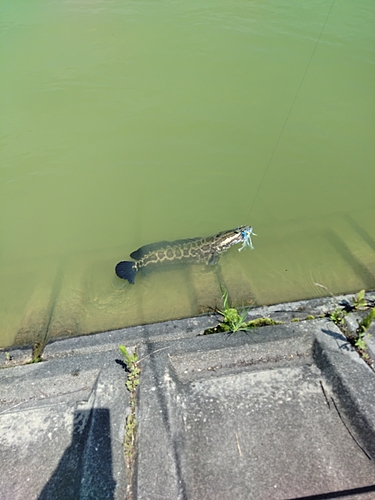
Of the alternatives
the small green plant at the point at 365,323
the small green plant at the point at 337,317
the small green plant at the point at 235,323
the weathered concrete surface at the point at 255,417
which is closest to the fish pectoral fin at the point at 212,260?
the small green plant at the point at 235,323

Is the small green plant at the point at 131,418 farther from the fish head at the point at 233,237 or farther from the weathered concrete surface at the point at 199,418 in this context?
the fish head at the point at 233,237

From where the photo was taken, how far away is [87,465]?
8.85 ft

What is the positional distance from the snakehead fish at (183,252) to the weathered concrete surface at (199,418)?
74.6 inches

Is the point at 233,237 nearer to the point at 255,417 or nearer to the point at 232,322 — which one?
the point at 232,322

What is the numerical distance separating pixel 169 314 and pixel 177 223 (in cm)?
196

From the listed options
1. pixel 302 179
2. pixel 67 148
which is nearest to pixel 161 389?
pixel 302 179

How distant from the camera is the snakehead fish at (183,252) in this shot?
5.43m

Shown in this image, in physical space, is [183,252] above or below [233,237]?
above

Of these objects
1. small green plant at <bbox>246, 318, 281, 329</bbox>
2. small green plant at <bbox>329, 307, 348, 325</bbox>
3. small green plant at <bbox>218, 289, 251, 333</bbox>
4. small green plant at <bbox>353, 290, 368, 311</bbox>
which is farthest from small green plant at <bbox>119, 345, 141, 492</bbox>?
small green plant at <bbox>353, 290, 368, 311</bbox>

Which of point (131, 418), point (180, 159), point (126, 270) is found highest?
point (180, 159)

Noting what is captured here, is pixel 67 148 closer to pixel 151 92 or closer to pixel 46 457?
pixel 151 92

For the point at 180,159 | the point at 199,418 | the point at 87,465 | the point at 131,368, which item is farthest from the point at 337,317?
the point at 180,159

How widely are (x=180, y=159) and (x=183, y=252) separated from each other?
271 centimetres

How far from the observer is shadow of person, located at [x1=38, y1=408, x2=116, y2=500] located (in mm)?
2590
